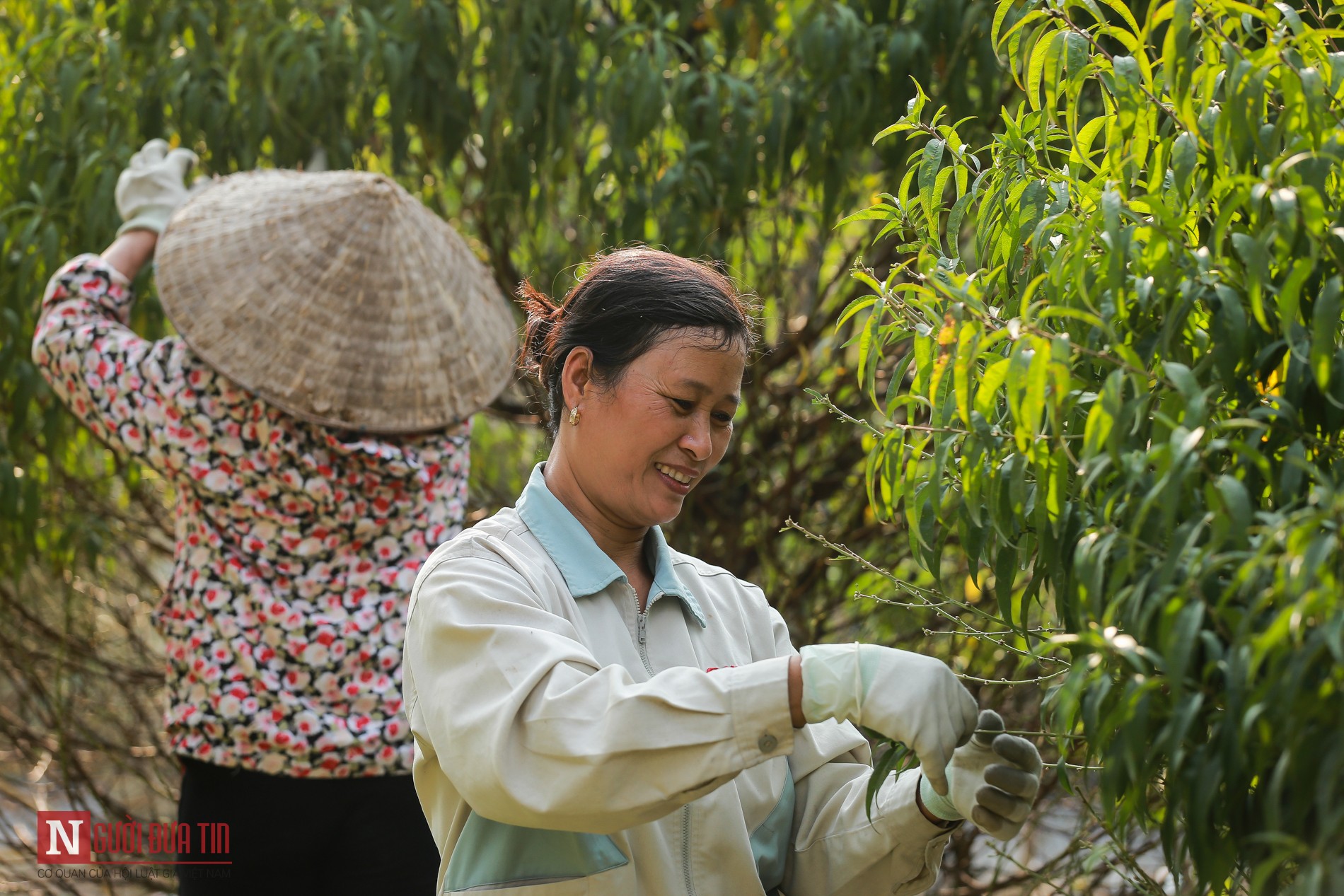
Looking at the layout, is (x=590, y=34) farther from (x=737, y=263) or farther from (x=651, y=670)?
(x=651, y=670)

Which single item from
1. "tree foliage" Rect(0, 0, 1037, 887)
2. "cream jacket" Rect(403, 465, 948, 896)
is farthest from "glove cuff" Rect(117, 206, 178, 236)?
"cream jacket" Rect(403, 465, 948, 896)

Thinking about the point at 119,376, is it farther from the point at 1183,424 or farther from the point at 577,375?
the point at 1183,424

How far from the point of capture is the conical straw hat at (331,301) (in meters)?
2.12

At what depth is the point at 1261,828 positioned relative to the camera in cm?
96

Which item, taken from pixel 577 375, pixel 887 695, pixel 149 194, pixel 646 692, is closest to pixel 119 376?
pixel 149 194

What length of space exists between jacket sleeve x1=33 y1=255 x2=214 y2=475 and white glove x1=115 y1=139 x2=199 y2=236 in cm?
20

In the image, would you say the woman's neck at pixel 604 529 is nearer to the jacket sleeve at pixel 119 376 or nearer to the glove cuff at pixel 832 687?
the glove cuff at pixel 832 687

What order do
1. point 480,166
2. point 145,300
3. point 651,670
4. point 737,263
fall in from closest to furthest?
point 651,670
point 145,300
point 737,263
point 480,166

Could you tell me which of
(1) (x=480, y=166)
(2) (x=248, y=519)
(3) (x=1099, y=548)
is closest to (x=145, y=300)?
(2) (x=248, y=519)

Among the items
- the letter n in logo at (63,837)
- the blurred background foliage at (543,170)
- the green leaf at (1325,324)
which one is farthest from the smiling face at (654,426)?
the letter n in logo at (63,837)

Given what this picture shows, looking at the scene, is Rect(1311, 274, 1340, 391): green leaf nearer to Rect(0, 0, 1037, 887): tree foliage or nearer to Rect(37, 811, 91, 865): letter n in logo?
Rect(0, 0, 1037, 887): tree foliage

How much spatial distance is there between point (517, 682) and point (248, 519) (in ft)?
3.61

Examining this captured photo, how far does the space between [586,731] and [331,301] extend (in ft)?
4.17

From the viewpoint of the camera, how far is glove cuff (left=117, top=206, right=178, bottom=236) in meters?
2.43
